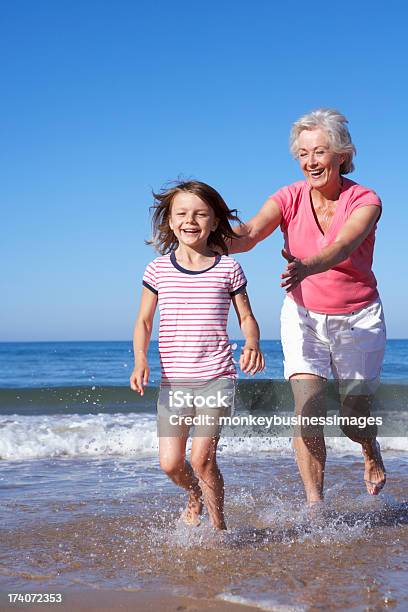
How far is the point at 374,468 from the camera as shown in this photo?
4.76 m

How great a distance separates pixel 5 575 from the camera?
344cm

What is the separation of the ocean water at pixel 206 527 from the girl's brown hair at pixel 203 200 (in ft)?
2.13

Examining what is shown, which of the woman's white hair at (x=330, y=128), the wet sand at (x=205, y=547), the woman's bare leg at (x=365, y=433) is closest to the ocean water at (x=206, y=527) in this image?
the wet sand at (x=205, y=547)

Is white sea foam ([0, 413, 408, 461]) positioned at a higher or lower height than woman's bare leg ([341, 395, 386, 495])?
lower

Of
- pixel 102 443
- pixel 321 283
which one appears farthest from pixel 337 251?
pixel 102 443

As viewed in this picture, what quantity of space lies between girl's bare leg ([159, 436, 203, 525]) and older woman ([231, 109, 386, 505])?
0.67 m

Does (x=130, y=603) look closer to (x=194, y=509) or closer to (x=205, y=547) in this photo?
(x=205, y=547)

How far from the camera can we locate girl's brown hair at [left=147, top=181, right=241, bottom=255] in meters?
3.92

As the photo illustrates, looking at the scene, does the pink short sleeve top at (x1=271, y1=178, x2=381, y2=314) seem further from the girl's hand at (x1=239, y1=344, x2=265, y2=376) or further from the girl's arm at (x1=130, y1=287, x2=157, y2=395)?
the girl's arm at (x1=130, y1=287, x2=157, y2=395)

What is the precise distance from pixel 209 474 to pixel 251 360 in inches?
23.8

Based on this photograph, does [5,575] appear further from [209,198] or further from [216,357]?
[209,198]

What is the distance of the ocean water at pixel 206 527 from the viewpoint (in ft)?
10.6

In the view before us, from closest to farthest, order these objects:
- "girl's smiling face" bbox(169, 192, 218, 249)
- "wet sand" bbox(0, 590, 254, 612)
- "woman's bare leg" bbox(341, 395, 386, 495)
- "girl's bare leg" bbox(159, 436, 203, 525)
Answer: "wet sand" bbox(0, 590, 254, 612) < "girl's bare leg" bbox(159, 436, 203, 525) < "girl's smiling face" bbox(169, 192, 218, 249) < "woman's bare leg" bbox(341, 395, 386, 495)

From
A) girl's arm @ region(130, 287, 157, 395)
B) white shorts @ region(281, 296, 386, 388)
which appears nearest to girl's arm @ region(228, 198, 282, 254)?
white shorts @ region(281, 296, 386, 388)
